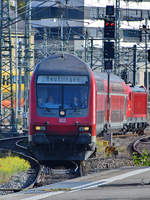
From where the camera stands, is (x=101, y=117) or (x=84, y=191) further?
(x=101, y=117)

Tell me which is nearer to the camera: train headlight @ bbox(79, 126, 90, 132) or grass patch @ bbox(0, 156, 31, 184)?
grass patch @ bbox(0, 156, 31, 184)

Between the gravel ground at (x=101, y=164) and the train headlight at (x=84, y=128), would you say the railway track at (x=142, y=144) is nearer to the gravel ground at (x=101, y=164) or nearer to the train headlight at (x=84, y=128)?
the gravel ground at (x=101, y=164)

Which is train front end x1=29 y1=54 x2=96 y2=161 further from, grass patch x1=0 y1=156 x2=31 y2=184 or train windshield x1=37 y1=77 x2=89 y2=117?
grass patch x1=0 y1=156 x2=31 y2=184

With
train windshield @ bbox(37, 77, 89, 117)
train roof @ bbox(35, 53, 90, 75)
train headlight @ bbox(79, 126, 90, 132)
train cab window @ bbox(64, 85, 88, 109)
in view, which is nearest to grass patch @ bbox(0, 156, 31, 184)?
train windshield @ bbox(37, 77, 89, 117)

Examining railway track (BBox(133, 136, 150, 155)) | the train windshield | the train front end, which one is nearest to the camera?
the train front end

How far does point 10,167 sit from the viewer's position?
726 inches

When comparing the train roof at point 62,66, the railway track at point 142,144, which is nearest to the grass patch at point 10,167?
the train roof at point 62,66

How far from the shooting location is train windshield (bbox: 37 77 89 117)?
2053 centimetres

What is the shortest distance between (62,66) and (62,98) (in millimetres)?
1254

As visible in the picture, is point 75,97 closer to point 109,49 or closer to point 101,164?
point 101,164

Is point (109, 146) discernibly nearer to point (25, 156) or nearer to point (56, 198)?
point (25, 156)

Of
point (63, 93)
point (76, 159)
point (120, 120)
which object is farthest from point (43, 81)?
point (120, 120)

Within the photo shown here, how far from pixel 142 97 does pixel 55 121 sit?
21.8 meters

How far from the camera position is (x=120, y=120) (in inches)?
1298
